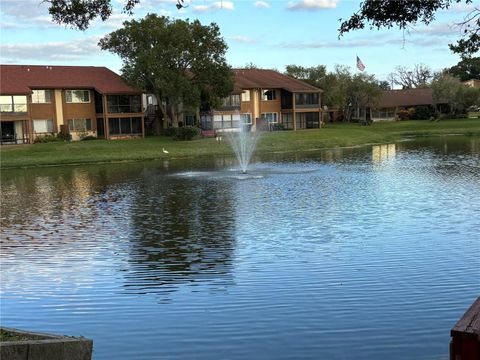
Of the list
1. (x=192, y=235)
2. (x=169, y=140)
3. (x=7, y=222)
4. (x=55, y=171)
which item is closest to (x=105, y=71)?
(x=169, y=140)

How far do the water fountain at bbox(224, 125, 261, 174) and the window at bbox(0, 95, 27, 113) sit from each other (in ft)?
65.5

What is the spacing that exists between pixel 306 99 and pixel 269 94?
185 inches

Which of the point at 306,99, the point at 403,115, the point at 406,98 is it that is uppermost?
the point at 406,98

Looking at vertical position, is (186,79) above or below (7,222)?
above

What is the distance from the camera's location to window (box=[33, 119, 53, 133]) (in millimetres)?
61438

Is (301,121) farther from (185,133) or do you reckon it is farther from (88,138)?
(88,138)

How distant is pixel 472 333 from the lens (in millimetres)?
5098

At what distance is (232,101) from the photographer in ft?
236

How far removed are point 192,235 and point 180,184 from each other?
13892mm

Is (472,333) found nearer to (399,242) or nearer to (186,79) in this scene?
(399,242)

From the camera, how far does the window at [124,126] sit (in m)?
64.6

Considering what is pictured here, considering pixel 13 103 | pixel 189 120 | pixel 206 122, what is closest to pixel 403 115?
pixel 206 122

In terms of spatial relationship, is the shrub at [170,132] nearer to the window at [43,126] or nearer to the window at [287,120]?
the window at [43,126]

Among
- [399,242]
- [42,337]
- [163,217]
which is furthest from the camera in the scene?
[163,217]
